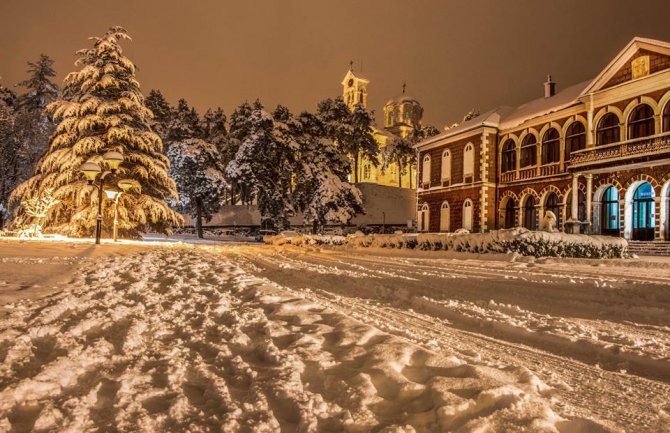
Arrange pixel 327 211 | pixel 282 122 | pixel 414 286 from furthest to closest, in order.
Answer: pixel 282 122 → pixel 327 211 → pixel 414 286

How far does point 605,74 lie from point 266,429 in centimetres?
2676

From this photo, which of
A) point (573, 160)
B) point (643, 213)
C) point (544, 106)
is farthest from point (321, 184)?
point (643, 213)

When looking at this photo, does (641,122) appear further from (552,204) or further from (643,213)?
(552,204)

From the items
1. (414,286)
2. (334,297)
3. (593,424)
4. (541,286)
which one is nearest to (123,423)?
(593,424)

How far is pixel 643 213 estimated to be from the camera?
2277 cm

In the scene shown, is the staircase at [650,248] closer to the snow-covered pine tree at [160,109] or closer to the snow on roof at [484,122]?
the snow on roof at [484,122]

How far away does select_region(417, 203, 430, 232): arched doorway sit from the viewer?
35.7 metres

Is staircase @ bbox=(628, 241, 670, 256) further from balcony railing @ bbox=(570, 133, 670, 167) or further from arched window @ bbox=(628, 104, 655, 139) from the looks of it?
arched window @ bbox=(628, 104, 655, 139)

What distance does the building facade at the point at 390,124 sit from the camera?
68812 mm

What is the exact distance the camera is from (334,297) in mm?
7387

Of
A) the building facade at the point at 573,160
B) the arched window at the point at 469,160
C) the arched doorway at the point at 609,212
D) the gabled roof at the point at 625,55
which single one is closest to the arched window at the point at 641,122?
the building facade at the point at 573,160

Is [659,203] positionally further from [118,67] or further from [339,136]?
[339,136]

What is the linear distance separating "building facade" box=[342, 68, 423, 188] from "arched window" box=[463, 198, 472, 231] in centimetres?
3170

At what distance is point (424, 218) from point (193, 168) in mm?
23039
